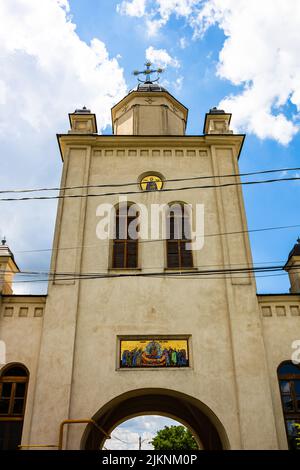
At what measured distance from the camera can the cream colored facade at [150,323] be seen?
10.6 metres

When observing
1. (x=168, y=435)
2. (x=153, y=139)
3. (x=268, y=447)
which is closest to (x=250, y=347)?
(x=268, y=447)

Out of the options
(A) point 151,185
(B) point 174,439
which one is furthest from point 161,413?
(B) point 174,439

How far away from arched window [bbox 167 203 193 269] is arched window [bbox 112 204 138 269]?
3.64ft

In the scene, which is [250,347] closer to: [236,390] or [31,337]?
[236,390]

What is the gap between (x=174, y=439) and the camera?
47531mm

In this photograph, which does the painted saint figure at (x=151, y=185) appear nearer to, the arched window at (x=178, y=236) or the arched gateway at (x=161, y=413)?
the arched window at (x=178, y=236)

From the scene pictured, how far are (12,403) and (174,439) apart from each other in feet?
137

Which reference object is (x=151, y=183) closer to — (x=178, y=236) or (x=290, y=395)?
(x=178, y=236)

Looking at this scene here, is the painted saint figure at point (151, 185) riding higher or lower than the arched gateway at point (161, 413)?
higher

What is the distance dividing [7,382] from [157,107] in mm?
12451

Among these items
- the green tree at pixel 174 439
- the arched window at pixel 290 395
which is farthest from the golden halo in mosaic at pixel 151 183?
the green tree at pixel 174 439

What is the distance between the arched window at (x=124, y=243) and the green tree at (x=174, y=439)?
39046 mm

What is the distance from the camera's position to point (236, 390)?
10.8m
